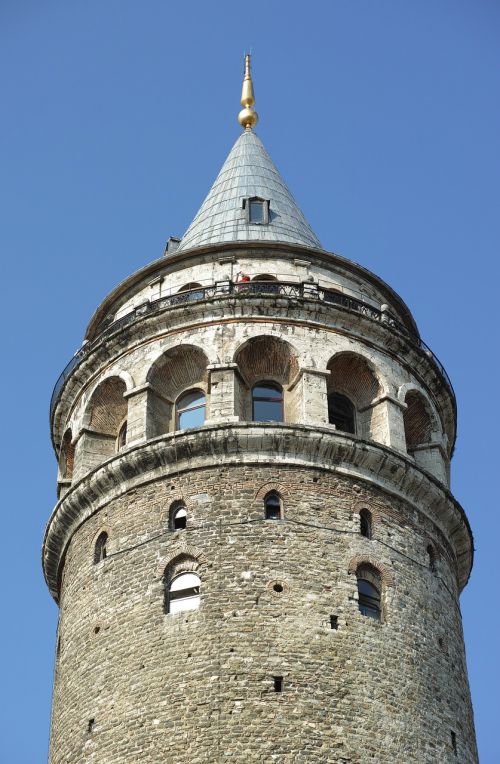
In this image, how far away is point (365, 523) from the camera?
3153 cm

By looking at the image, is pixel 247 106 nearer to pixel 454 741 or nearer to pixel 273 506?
pixel 273 506

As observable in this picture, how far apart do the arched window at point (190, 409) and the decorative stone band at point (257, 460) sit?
4.82 ft

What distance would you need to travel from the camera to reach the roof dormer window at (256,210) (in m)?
38.7

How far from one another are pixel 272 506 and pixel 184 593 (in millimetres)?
2664

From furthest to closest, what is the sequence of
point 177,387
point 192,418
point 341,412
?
point 341,412 < point 177,387 < point 192,418

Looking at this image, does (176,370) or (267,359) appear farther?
(176,370)

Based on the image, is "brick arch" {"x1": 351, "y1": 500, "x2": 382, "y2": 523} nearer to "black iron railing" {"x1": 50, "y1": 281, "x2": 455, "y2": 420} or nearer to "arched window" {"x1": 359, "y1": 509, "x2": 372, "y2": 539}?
"arched window" {"x1": 359, "y1": 509, "x2": 372, "y2": 539}

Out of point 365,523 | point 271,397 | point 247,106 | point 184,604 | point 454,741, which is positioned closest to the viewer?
point 454,741

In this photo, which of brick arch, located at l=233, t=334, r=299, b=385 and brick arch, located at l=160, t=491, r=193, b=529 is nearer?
brick arch, located at l=160, t=491, r=193, b=529

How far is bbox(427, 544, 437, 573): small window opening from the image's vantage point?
3234 cm

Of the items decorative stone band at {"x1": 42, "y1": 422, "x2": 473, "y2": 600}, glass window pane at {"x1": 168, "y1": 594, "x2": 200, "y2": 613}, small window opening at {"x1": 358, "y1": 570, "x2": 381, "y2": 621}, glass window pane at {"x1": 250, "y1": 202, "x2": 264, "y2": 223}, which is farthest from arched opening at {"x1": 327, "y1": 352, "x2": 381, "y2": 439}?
glass window pane at {"x1": 168, "y1": 594, "x2": 200, "y2": 613}

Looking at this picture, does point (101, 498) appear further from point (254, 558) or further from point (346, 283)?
point (346, 283)

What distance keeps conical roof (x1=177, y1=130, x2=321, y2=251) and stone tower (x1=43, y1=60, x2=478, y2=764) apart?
21 cm

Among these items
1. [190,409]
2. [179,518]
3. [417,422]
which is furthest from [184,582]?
[417,422]
